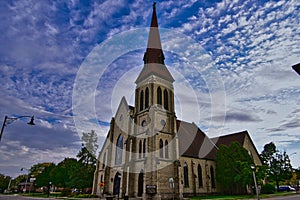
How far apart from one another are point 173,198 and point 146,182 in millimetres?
4059

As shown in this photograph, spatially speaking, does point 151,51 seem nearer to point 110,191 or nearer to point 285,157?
point 110,191

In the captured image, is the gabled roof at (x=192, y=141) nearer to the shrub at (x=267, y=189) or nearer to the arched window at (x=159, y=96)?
the arched window at (x=159, y=96)

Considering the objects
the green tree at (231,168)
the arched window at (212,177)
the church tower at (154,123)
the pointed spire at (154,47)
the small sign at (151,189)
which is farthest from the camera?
the pointed spire at (154,47)

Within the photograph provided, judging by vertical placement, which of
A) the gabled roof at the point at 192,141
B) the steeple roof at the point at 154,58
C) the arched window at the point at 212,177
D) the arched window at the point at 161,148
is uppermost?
the steeple roof at the point at 154,58

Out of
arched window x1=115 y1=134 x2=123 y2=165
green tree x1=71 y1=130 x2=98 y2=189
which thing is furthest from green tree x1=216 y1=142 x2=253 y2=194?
green tree x1=71 y1=130 x2=98 y2=189

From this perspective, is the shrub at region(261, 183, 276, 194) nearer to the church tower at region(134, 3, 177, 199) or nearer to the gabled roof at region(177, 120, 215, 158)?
the gabled roof at region(177, 120, 215, 158)

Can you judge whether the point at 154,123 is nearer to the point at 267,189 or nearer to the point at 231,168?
the point at 231,168

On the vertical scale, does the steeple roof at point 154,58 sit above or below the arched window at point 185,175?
above

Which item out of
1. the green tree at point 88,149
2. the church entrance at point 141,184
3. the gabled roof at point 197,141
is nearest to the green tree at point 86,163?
the green tree at point 88,149

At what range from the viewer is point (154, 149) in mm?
28812

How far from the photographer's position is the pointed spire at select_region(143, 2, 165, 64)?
123 ft

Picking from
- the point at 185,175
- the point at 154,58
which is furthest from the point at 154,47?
the point at 185,175

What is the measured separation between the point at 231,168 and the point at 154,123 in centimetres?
1369

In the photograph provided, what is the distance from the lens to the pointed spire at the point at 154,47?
3741 centimetres
